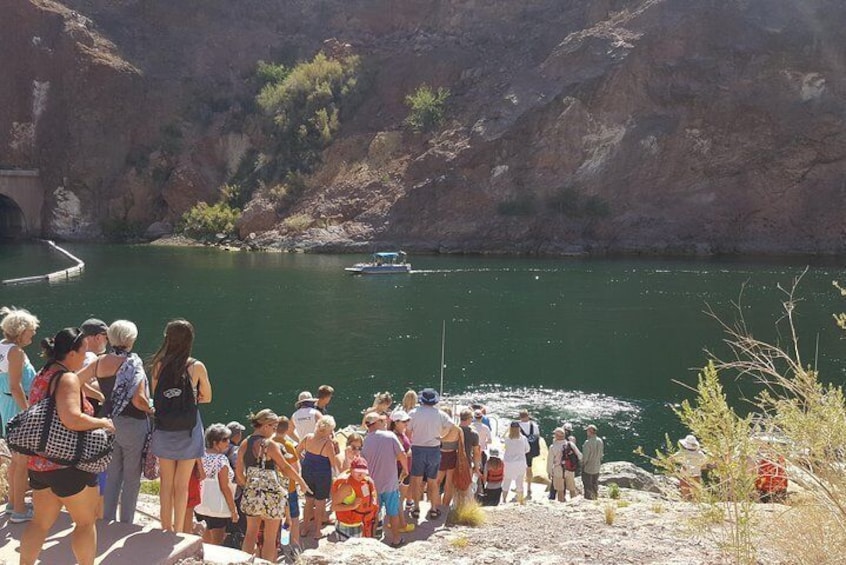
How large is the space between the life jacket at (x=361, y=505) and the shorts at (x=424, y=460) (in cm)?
116

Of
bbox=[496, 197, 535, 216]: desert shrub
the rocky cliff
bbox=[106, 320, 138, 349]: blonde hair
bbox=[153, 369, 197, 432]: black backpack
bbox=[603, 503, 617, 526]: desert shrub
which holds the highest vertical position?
the rocky cliff

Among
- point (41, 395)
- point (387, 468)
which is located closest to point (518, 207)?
point (387, 468)

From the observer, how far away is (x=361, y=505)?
26.0 feet

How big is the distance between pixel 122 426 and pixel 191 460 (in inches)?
26.6

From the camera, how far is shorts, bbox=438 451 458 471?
957 cm

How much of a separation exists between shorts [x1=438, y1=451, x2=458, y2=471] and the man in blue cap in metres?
0.25

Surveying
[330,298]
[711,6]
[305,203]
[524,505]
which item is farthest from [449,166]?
[524,505]

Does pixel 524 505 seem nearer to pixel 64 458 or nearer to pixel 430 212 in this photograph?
pixel 64 458

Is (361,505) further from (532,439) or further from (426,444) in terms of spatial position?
(532,439)

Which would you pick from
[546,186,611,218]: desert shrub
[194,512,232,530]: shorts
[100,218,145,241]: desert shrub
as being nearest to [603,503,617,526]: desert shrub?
[194,512,232,530]: shorts

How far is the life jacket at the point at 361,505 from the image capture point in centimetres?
792

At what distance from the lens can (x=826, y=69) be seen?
65.8 metres

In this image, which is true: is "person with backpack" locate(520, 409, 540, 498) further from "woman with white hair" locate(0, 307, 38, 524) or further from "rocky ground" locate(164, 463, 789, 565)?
"woman with white hair" locate(0, 307, 38, 524)

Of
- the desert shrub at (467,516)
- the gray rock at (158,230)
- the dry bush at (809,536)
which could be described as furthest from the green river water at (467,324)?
the gray rock at (158,230)
